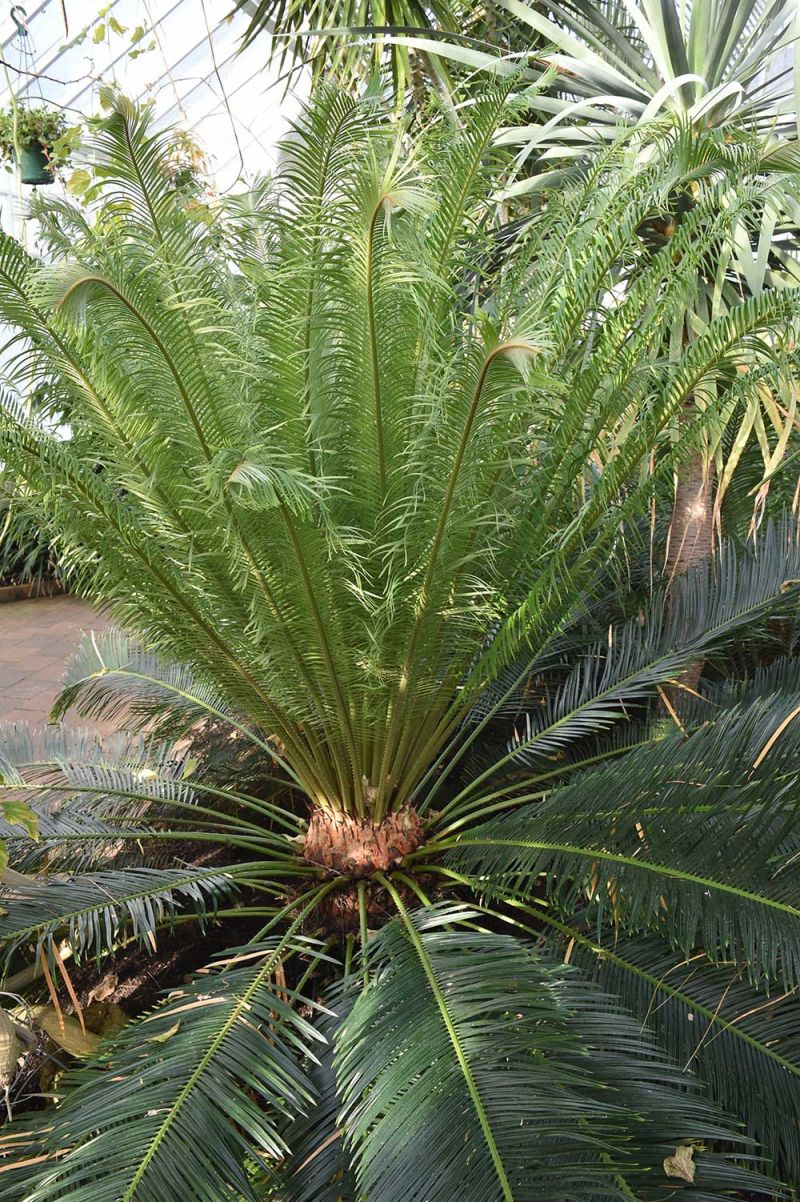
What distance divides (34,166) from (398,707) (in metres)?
4.56

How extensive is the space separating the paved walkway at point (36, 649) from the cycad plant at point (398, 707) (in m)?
2.26

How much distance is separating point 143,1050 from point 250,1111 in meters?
0.26

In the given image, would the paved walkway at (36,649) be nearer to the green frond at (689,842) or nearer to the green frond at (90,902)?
the green frond at (90,902)

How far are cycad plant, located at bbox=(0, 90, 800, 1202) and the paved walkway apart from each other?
226cm

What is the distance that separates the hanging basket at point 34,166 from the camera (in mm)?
5344

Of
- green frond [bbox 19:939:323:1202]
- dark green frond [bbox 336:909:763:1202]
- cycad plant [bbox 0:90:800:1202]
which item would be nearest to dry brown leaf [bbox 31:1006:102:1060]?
cycad plant [bbox 0:90:800:1202]

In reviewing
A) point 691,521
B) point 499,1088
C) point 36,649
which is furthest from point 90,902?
point 36,649

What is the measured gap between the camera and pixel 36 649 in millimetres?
6043

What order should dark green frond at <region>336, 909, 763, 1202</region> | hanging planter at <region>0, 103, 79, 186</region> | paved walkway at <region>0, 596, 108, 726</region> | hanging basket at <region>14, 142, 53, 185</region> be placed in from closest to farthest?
dark green frond at <region>336, 909, 763, 1202</region>, paved walkway at <region>0, 596, 108, 726</region>, hanging planter at <region>0, 103, 79, 186</region>, hanging basket at <region>14, 142, 53, 185</region>

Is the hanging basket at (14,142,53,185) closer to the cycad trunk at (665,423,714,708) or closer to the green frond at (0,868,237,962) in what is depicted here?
the cycad trunk at (665,423,714,708)

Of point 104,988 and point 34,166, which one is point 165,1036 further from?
point 34,166

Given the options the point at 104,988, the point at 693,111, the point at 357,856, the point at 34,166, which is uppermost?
the point at 34,166

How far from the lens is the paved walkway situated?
4.94 m

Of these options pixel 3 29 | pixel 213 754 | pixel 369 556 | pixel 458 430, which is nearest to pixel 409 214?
pixel 458 430
